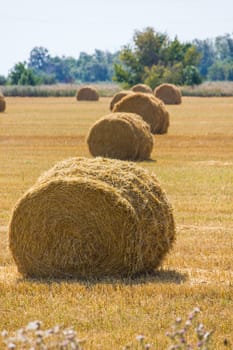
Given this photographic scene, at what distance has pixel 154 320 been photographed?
26.7ft

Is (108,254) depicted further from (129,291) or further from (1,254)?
(1,254)

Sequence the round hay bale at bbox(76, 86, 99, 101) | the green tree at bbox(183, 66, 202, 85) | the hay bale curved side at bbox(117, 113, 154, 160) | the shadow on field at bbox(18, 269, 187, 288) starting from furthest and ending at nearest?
the green tree at bbox(183, 66, 202, 85) → the round hay bale at bbox(76, 86, 99, 101) → the hay bale curved side at bbox(117, 113, 154, 160) → the shadow on field at bbox(18, 269, 187, 288)

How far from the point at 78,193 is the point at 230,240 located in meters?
3.57

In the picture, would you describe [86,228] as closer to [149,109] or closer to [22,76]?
[149,109]

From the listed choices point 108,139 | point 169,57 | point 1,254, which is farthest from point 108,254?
point 169,57

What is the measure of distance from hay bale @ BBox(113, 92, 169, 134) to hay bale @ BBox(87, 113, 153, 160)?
8.27 metres

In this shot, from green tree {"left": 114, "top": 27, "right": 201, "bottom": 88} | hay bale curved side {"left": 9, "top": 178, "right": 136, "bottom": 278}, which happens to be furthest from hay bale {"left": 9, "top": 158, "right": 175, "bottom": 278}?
green tree {"left": 114, "top": 27, "right": 201, "bottom": 88}

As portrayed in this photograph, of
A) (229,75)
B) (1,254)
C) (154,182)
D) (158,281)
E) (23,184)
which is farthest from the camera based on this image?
(229,75)

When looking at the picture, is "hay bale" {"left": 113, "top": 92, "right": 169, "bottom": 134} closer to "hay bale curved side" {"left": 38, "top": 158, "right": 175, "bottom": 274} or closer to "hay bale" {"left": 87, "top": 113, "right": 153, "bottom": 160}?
"hay bale" {"left": 87, "top": 113, "right": 153, "bottom": 160}

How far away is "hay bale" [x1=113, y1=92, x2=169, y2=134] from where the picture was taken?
3469 cm

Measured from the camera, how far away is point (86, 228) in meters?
9.63

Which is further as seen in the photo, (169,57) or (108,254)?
(169,57)

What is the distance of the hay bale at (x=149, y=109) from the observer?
34688 mm

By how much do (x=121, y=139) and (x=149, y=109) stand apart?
387 inches
